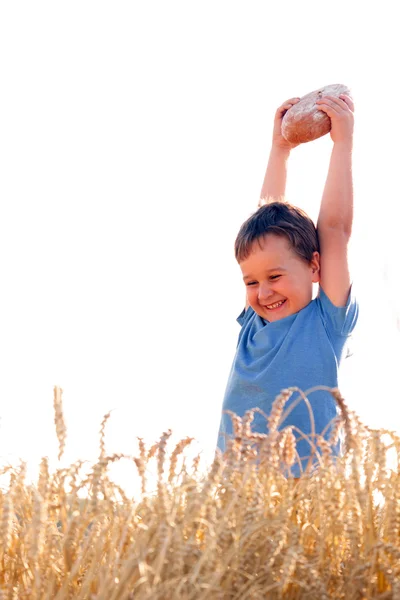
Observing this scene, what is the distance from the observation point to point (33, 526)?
169cm

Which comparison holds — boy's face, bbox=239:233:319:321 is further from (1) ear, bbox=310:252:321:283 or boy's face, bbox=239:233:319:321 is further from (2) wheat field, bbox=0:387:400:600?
(2) wheat field, bbox=0:387:400:600

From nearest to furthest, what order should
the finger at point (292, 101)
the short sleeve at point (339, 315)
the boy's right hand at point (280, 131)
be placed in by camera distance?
→ the short sleeve at point (339, 315) < the finger at point (292, 101) < the boy's right hand at point (280, 131)

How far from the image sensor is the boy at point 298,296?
3.31 metres

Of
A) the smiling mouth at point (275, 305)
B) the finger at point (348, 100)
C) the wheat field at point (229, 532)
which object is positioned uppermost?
the finger at point (348, 100)

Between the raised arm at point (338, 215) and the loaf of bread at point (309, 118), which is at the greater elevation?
the loaf of bread at point (309, 118)

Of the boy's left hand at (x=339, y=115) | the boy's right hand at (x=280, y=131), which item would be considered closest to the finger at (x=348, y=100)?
the boy's left hand at (x=339, y=115)

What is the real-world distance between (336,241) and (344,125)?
556mm

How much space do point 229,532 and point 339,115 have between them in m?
2.35

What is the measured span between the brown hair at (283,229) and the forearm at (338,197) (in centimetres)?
8

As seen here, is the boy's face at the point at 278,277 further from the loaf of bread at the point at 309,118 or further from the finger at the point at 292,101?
the finger at the point at 292,101

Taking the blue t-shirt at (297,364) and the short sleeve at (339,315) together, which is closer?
the blue t-shirt at (297,364)

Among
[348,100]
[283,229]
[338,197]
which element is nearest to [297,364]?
[283,229]

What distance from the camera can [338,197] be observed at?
3.49m

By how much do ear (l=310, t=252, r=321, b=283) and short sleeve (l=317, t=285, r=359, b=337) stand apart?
4.6 inches
